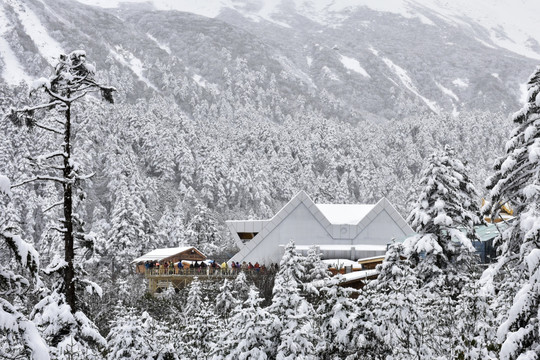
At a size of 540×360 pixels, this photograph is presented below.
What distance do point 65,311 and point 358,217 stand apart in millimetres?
50877

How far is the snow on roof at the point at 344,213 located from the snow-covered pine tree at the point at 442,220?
3174cm

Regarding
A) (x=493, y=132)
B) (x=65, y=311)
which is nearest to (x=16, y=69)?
(x=493, y=132)

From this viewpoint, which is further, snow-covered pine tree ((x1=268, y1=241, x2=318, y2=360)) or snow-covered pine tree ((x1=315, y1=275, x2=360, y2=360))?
snow-covered pine tree ((x1=315, y1=275, x2=360, y2=360))

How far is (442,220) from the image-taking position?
3038 cm

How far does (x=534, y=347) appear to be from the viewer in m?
16.1

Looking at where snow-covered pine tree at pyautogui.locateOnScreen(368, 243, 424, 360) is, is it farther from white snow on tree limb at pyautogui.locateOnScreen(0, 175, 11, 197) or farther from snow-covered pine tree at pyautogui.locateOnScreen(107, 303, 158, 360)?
white snow on tree limb at pyautogui.locateOnScreen(0, 175, 11, 197)

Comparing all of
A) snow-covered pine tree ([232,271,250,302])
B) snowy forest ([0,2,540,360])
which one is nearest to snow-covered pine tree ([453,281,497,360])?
snowy forest ([0,2,540,360])

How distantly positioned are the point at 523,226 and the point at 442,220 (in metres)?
14.1

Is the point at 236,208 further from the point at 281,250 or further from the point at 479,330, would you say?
the point at 479,330

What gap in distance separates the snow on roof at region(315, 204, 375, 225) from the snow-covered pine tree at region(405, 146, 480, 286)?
31735 mm

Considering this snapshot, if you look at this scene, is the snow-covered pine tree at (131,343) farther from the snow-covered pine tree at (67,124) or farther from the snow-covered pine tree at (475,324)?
the snow-covered pine tree at (475,324)

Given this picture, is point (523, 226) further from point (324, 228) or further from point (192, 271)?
point (324, 228)

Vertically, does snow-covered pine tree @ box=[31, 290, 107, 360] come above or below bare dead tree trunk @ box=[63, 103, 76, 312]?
below

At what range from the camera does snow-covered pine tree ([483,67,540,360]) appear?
15.6m
